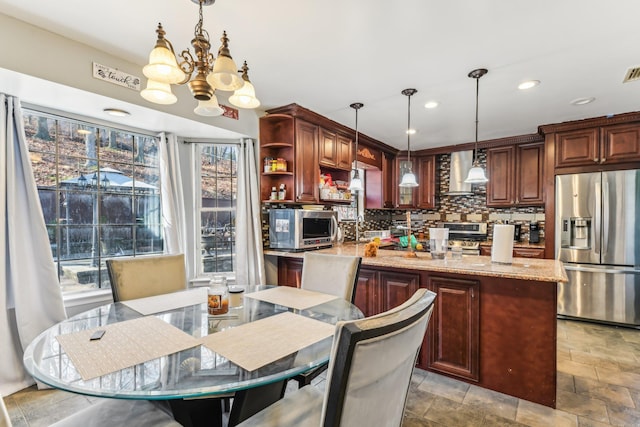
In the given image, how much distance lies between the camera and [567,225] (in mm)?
3713

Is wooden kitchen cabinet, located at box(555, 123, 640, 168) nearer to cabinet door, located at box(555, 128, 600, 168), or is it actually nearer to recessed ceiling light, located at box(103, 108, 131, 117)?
cabinet door, located at box(555, 128, 600, 168)

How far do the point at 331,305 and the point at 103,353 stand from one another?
105 centimetres

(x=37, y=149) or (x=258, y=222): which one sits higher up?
(x=37, y=149)

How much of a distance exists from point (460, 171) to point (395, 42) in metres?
3.42

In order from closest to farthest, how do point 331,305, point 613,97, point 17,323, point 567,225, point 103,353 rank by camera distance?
point 103,353 < point 331,305 < point 17,323 < point 613,97 < point 567,225

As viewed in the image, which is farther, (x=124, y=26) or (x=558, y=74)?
(x=558, y=74)

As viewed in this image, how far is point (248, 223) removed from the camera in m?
3.20

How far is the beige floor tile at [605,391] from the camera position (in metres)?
2.07

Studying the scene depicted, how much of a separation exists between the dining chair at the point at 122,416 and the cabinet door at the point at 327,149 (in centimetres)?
274

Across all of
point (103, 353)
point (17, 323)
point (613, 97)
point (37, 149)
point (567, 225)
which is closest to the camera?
point (103, 353)

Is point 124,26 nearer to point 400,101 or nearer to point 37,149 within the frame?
point 37,149

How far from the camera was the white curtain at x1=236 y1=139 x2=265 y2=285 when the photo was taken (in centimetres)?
318

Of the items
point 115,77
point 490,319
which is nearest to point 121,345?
point 115,77

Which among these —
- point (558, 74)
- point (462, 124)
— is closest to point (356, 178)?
point (462, 124)
